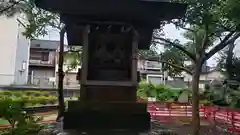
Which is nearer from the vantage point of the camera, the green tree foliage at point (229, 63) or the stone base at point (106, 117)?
the stone base at point (106, 117)

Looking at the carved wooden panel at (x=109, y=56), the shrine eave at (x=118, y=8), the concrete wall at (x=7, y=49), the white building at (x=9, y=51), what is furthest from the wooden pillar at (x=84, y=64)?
the concrete wall at (x=7, y=49)

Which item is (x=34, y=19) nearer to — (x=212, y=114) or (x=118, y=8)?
(x=118, y=8)

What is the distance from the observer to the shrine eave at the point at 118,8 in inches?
262

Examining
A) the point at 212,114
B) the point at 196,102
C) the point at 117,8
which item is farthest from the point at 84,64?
the point at 212,114

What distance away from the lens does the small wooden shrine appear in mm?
6664

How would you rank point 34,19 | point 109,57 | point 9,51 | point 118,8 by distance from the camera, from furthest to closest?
point 9,51, point 34,19, point 109,57, point 118,8

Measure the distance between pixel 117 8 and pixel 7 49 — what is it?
28898 mm

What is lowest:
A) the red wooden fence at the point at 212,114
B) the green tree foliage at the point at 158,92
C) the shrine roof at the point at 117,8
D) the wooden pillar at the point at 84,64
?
the red wooden fence at the point at 212,114

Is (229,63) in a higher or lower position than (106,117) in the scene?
higher

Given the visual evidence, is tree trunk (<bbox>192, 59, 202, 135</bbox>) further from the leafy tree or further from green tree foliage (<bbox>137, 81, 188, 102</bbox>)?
green tree foliage (<bbox>137, 81, 188, 102</bbox>)

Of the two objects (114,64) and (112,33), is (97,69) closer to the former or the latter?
(114,64)

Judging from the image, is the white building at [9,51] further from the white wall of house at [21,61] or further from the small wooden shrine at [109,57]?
the small wooden shrine at [109,57]

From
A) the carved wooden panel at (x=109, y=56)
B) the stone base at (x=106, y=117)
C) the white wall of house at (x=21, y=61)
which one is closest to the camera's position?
the stone base at (x=106, y=117)

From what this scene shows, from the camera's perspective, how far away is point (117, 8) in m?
6.80
